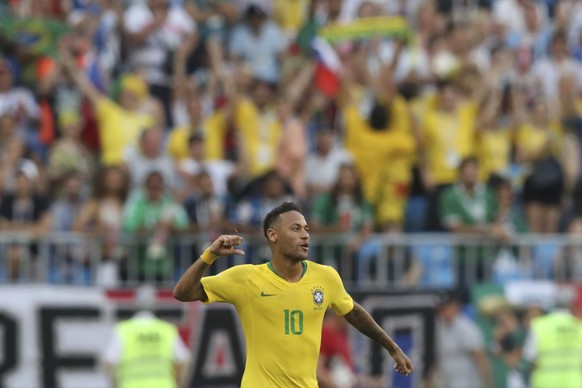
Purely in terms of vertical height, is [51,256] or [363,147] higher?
[363,147]

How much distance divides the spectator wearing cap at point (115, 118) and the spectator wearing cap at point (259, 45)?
216 cm

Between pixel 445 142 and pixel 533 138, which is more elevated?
pixel 533 138

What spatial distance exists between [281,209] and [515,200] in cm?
929

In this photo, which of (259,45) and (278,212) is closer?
(278,212)

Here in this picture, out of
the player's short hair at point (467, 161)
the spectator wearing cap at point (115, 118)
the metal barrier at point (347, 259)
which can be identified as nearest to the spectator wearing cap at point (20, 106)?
the spectator wearing cap at point (115, 118)

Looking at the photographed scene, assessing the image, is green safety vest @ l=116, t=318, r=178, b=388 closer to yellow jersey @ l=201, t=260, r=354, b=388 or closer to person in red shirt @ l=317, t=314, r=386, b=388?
person in red shirt @ l=317, t=314, r=386, b=388

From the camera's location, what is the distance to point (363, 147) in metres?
17.9

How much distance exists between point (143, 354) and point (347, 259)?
3.22m

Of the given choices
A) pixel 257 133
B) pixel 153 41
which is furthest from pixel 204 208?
pixel 153 41

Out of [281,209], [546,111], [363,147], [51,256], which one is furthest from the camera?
[546,111]

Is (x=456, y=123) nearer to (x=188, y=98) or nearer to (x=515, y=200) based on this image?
(x=515, y=200)

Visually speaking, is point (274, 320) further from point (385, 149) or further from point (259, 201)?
point (385, 149)

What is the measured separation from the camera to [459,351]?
18281mm

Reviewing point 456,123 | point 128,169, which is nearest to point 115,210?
point 128,169
